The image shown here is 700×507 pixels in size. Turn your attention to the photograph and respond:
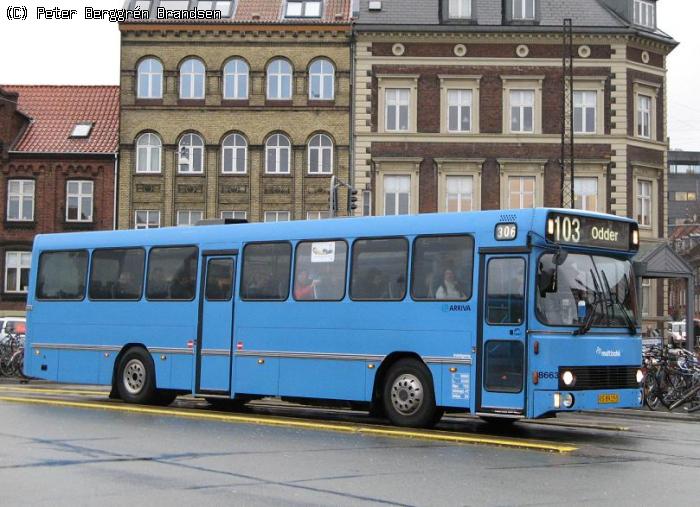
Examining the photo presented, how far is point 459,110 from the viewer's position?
148 ft

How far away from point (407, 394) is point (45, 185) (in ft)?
112

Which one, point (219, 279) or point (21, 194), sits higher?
point (21, 194)

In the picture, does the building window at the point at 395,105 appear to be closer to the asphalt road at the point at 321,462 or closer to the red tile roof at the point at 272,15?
the red tile roof at the point at 272,15

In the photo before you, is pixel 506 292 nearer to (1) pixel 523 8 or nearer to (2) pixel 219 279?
(2) pixel 219 279

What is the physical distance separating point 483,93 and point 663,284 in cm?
1020

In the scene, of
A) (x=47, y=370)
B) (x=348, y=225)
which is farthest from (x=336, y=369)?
(x=47, y=370)

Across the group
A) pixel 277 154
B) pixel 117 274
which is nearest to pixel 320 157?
pixel 277 154

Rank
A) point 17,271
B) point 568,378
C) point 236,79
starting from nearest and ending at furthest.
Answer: point 568,378, point 236,79, point 17,271

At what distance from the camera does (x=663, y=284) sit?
151 ft

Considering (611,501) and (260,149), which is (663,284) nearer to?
(260,149)

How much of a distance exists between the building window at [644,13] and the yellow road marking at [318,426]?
33.6m

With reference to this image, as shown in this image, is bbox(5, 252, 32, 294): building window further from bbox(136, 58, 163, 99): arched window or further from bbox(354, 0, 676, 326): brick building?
bbox(354, 0, 676, 326): brick building

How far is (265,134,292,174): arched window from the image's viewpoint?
4575 cm

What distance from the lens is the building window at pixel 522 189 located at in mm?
45188
